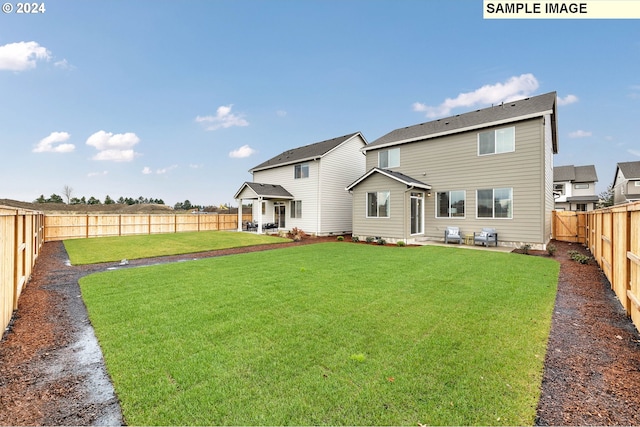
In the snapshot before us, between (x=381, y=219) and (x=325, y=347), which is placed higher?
(x=381, y=219)

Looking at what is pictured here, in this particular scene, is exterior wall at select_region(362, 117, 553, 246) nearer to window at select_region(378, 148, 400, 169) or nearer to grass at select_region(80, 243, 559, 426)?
window at select_region(378, 148, 400, 169)

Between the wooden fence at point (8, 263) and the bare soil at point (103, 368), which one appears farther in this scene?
the wooden fence at point (8, 263)

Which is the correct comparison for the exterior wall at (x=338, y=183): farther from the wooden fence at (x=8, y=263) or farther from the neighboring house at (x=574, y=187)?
the neighboring house at (x=574, y=187)

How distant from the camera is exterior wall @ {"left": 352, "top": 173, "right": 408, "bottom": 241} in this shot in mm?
14312

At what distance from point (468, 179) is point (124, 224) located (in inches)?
891

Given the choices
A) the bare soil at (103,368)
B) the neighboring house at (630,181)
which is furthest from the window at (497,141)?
the neighboring house at (630,181)

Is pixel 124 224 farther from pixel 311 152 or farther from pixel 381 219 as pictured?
pixel 381 219

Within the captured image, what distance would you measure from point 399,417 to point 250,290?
4377 mm

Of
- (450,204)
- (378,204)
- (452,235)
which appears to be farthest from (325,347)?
(450,204)

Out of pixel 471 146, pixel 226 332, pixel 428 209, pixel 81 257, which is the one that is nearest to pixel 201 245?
pixel 81 257

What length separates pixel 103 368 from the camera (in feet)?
10.2

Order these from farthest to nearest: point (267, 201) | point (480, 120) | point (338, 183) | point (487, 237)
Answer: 1. point (267, 201)
2. point (338, 183)
3. point (480, 120)
4. point (487, 237)

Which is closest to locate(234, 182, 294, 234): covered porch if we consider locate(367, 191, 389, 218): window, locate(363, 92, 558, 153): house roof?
locate(367, 191, 389, 218): window

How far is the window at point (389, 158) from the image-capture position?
16708mm
